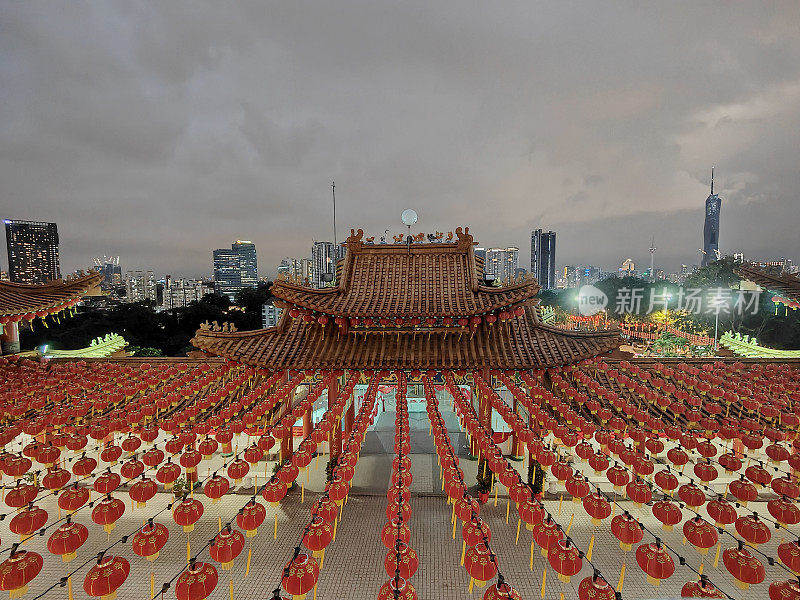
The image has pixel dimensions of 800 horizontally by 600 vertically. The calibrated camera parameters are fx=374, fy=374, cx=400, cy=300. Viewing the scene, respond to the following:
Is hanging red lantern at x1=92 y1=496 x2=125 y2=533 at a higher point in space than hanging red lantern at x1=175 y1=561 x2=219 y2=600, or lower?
lower

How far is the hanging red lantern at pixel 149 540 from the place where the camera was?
18.5 ft

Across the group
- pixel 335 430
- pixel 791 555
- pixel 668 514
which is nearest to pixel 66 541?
pixel 335 430

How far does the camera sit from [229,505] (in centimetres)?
1000

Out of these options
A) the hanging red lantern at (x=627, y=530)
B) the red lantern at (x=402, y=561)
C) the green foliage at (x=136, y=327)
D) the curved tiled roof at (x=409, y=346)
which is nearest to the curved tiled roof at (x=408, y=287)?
the curved tiled roof at (x=409, y=346)

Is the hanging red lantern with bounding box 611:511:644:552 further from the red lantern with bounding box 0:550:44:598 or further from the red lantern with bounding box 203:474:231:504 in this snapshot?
the red lantern with bounding box 0:550:44:598

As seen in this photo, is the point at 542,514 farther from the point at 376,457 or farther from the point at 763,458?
the point at 763,458

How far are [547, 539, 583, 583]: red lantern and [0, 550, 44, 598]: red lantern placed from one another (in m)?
7.00

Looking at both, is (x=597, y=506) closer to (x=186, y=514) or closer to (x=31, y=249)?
(x=186, y=514)

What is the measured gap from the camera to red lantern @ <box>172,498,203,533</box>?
6.34 m

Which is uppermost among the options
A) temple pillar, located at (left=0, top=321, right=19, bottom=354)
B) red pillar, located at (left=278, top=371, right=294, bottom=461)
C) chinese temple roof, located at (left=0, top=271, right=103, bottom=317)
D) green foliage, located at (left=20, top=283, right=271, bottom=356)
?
chinese temple roof, located at (left=0, top=271, right=103, bottom=317)

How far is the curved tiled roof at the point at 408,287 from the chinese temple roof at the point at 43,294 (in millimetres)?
8500

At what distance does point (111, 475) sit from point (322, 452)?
240 inches

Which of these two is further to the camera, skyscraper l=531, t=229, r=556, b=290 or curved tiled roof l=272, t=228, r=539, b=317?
skyscraper l=531, t=229, r=556, b=290

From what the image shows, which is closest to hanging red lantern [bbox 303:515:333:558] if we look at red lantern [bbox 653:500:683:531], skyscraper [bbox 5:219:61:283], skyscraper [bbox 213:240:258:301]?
red lantern [bbox 653:500:683:531]
